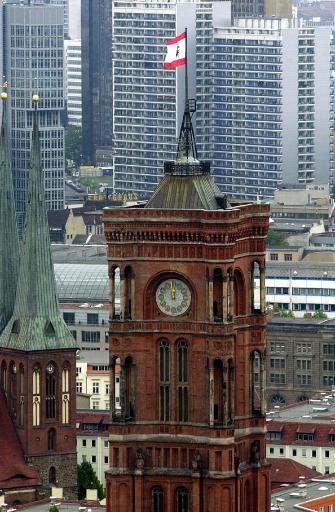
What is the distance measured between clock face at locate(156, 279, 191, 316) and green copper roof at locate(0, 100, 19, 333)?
69889 millimetres

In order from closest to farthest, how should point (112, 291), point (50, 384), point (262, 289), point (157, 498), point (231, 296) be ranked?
1. point (231, 296)
2. point (112, 291)
3. point (157, 498)
4. point (262, 289)
5. point (50, 384)

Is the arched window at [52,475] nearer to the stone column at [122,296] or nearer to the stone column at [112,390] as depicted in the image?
the stone column at [112,390]

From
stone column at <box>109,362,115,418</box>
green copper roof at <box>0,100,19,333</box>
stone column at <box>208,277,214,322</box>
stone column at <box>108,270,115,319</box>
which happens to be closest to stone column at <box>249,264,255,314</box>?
stone column at <box>208,277,214,322</box>

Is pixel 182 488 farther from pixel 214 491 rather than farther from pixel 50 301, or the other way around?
pixel 50 301

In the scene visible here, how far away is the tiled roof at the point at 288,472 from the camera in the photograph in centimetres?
17862

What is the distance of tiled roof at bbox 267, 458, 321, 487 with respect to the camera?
179 meters

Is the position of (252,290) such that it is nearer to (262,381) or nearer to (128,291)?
(262,381)

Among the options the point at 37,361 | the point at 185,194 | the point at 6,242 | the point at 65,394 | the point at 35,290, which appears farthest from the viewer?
the point at 6,242

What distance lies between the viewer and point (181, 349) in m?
116

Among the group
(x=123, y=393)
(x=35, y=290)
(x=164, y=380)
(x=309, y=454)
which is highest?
(x=35, y=290)

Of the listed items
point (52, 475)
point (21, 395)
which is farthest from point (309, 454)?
Result: point (21, 395)

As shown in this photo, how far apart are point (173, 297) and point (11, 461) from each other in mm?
67407

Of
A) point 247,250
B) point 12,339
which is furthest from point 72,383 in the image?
point 247,250

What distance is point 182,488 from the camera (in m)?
116
